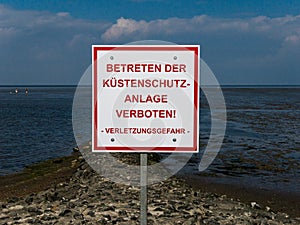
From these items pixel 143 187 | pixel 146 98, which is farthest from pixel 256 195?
pixel 146 98

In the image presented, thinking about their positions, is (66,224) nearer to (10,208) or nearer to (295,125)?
(10,208)

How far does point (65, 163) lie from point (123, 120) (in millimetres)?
16517

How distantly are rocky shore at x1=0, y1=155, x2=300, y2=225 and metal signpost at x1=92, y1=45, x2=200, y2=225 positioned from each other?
4077 mm

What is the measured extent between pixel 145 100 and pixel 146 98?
3cm

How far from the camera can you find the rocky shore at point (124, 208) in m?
8.84

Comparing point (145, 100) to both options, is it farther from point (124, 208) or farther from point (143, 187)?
point (124, 208)

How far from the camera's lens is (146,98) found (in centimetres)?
493

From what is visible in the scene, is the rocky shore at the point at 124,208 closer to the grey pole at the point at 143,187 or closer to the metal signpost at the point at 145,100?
the grey pole at the point at 143,187

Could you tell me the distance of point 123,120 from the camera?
496 cm

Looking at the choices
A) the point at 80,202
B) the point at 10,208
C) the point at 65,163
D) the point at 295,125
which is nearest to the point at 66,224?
the point at 80,202

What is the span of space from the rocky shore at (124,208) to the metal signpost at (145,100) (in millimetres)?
4077

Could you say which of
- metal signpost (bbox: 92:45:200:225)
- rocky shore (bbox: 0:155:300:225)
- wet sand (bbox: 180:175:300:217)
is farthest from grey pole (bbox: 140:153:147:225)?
wet sand (bbox: 180:175:300:217)

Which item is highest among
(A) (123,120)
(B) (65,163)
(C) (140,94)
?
(C) (140,94)

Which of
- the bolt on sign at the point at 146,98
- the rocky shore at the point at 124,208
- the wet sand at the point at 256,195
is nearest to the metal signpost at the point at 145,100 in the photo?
the bolt on sign at the point at 146,98
